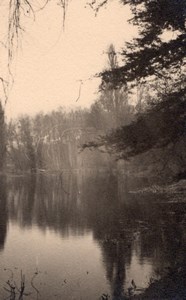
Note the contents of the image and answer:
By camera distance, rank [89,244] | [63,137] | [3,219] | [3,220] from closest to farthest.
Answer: [89,244] < [3,220] < [3,219] < [63,137]

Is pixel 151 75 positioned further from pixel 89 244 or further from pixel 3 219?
pixel 3 219

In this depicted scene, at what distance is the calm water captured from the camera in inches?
438

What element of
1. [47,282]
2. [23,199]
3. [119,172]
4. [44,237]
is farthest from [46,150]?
[47,282]

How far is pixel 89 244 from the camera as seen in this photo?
52.2 feet

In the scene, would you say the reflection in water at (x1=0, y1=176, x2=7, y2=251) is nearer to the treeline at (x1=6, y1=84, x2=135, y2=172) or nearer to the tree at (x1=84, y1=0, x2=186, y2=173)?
the tree at (x1=84, y1=0, x2=186, y2=173)

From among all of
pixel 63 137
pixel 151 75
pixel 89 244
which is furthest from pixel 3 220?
pixel 63 137

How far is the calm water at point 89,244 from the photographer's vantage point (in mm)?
11125

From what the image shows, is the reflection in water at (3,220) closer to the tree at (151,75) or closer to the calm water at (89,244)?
the calm water at (89,244)

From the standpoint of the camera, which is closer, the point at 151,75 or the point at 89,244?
the point at 151,75

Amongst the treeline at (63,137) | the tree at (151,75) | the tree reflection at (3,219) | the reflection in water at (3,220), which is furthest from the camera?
the treeline at (63,137)

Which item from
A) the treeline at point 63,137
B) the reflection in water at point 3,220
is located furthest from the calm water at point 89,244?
the treeline at point 63,137

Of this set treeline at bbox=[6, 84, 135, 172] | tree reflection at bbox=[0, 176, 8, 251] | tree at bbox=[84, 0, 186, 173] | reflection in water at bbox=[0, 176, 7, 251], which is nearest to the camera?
tree at bbox=[84, 0, 186, 173]

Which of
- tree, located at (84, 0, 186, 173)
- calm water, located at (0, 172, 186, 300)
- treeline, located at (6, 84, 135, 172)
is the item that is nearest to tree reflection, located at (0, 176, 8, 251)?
calm water, located at (0, 172, 186, 300)

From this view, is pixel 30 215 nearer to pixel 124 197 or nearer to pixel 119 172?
pixel 124 197
